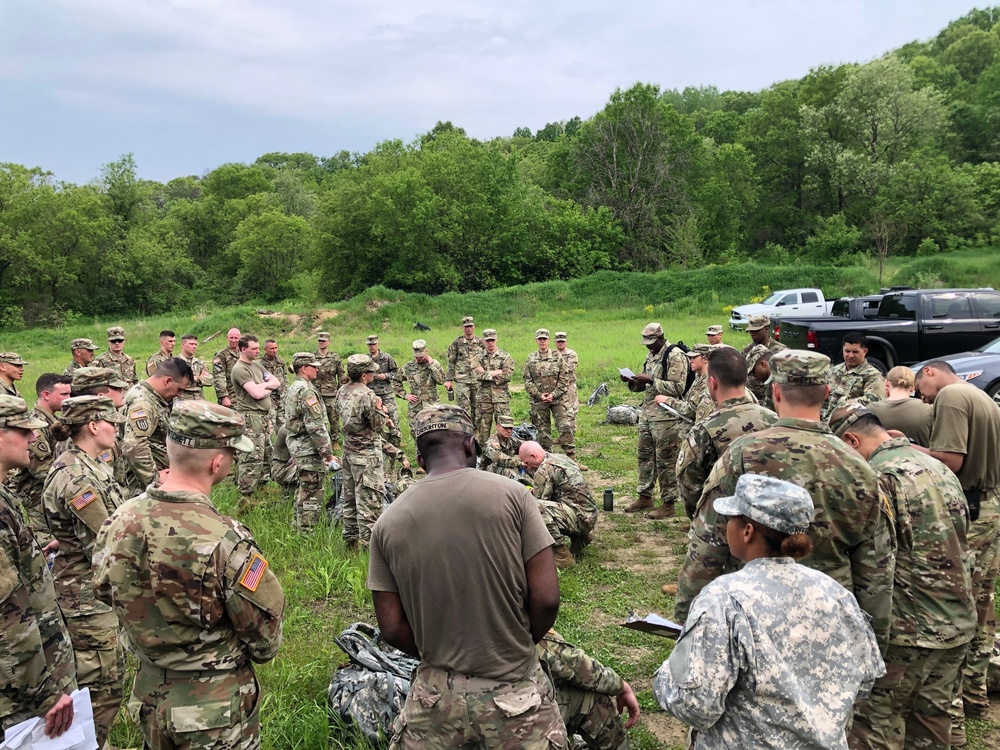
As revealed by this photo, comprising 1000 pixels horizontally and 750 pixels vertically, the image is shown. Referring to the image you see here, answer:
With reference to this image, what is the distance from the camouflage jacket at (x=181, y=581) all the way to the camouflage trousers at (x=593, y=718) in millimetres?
→ 1452

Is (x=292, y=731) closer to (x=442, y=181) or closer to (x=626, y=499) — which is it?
(x=626, y=499)

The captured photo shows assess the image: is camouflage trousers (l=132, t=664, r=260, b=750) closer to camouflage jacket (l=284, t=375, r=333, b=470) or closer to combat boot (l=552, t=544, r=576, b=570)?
combat boot (l=552, t=544, r=576, b=570)

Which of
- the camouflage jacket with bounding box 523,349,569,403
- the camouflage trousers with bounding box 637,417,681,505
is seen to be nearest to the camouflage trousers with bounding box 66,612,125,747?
the camouflage trousers with bounding box 637,417,681,505

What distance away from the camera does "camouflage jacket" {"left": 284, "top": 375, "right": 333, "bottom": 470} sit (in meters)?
6.92

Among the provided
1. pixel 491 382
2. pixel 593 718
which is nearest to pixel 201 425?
pixel 593 718

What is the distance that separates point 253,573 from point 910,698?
Answer: 3267 mm

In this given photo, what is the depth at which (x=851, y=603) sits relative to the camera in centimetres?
210

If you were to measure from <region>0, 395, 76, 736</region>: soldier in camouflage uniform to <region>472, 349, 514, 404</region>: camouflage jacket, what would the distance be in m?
7.86

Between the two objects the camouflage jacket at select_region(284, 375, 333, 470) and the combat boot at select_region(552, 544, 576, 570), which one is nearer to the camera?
the combat boot at select_region(552, 544, 576, 570)

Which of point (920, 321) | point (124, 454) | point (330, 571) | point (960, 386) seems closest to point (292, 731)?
point (330, 571)

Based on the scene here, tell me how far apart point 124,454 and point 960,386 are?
20.6 feet

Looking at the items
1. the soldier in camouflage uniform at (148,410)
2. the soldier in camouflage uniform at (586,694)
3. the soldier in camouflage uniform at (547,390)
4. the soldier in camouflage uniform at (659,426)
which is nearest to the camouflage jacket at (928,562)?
the soldier in camouflage uniform at (586,694)

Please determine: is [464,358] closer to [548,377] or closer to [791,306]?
[548,377]

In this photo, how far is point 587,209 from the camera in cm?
3769
